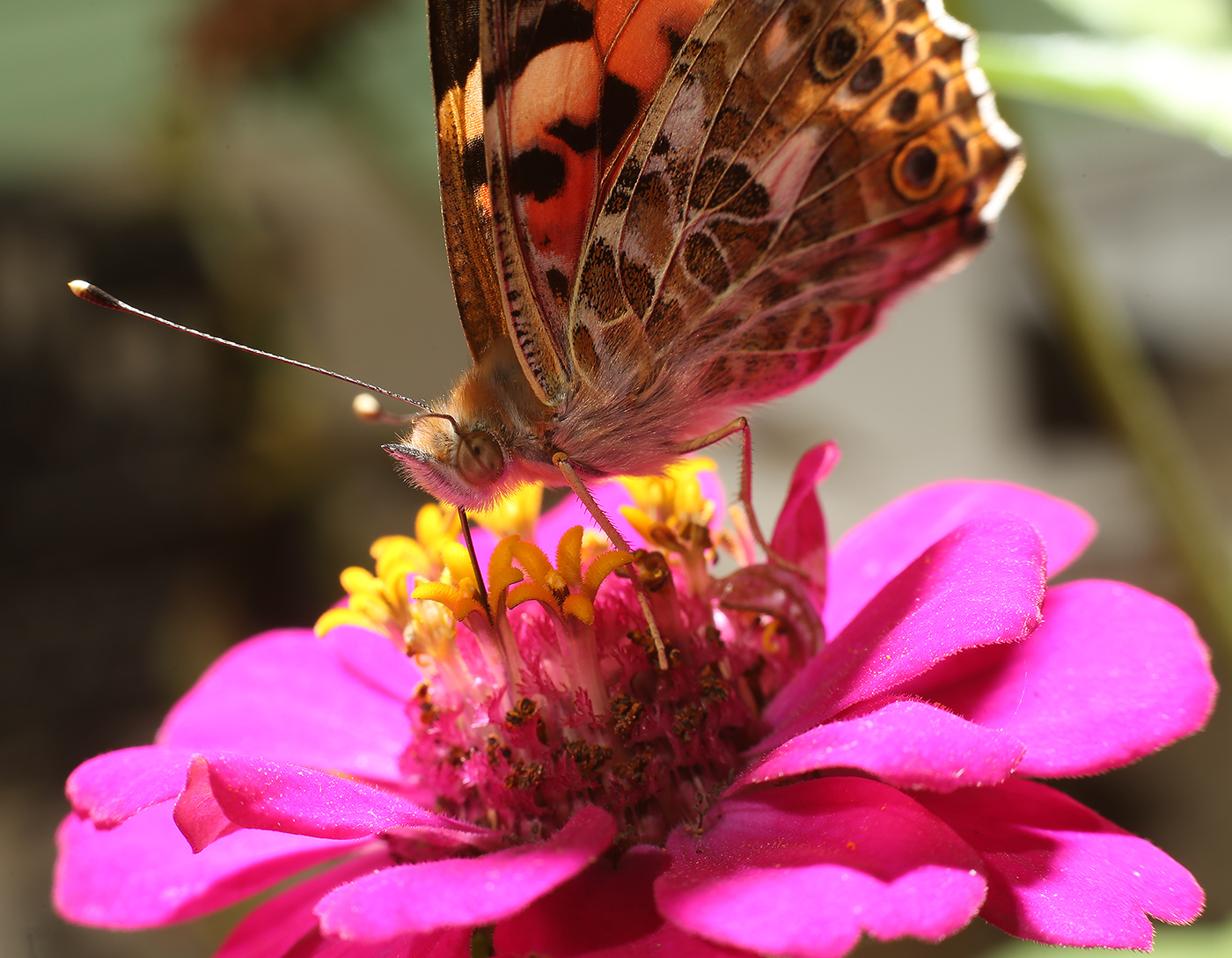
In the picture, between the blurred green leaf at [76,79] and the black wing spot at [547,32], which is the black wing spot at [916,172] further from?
the blurred green leaf at [76,79]

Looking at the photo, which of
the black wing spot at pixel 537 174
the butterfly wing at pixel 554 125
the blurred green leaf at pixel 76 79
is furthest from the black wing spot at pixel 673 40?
the blurred green leaf at pixel 76 79

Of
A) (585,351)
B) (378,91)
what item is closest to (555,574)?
(585,351)

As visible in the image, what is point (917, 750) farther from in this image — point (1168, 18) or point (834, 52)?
point (1168, 18)

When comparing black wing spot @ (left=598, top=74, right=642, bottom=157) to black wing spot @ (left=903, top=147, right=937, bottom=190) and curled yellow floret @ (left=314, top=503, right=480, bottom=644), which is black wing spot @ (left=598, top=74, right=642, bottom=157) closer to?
black wing spot @ (left=903, top=147, right=937, bottom=190)

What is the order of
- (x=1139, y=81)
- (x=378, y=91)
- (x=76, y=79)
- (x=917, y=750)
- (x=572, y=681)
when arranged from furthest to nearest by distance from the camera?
(x=76, y=79) < (x=378, y=91) < (x=1139, y=81) < (x=572, y=681) < (x=917, y=750)

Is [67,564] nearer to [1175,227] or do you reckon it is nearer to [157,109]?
[157,109]

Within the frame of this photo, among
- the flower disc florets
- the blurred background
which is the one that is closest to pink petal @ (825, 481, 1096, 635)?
the flower disc florets

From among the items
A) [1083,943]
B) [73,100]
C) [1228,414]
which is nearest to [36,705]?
[73,100]
